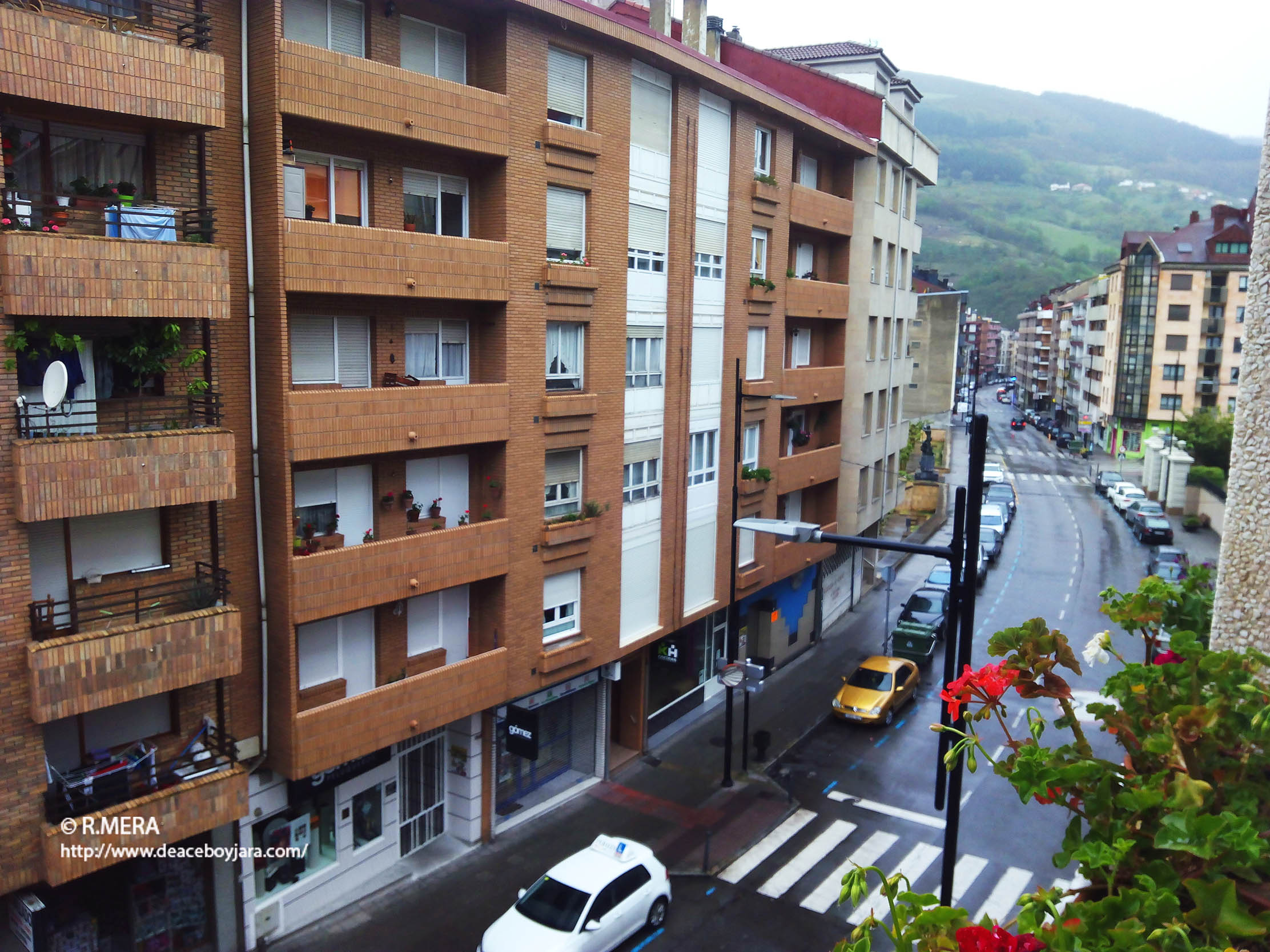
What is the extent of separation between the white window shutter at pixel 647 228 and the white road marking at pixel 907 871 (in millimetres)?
14703

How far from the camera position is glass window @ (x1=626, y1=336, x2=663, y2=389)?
74.5ft

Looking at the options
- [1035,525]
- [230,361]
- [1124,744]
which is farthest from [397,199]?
[1035,525]

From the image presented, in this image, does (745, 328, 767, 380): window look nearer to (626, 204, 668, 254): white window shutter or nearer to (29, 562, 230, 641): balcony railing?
(626, 204, 668, 254): white window shutter

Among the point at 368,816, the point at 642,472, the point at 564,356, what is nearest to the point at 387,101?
the point at 564,356

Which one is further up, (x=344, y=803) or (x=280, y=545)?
(x=280, y=545)

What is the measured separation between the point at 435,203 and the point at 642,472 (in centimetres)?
845

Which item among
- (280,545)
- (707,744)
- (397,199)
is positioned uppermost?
(397,199)

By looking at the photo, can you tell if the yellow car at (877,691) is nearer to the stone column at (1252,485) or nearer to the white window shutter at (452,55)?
the stone column at (1252,485)

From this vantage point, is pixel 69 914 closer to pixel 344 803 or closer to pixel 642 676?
pixel 344 803

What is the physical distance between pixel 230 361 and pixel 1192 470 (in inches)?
2485

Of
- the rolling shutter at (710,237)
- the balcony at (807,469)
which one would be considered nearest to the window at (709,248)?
the rolling shutter at (710,237)

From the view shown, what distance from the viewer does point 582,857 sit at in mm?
17266

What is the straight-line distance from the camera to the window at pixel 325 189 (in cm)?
1587

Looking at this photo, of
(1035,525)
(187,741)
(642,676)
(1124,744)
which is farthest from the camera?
(1035,525)
